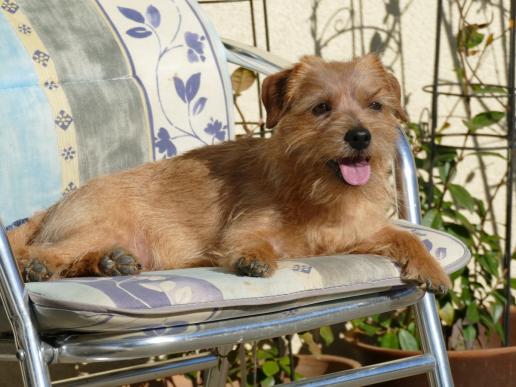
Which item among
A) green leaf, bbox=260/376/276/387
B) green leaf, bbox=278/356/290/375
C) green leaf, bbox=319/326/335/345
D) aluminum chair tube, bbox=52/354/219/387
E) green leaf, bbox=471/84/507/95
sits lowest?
green leaf, bbox=260/376/276/387

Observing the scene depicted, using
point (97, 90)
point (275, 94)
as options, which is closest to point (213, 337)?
point (275, 94)

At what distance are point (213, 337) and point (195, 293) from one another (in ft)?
0.32

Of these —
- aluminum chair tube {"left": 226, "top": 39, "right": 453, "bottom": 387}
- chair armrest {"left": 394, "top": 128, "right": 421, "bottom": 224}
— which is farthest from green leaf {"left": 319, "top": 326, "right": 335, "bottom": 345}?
chair armrest {"left": 394, "top": 128, "right": 421, "bottom": 224}

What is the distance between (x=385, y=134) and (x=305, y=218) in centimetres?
30

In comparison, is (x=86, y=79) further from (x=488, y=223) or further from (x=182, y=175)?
(x=488, y=223)

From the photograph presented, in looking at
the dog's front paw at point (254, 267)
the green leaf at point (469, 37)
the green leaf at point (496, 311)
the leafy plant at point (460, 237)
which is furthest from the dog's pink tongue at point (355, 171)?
the green leaf at point (469, 37)

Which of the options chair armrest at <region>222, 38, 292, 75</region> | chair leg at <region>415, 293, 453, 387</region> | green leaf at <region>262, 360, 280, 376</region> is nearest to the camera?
chair leg at <region>415, 293, 453, 387</region>

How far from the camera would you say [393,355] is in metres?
3.65

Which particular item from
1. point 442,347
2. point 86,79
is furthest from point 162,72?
point 442,347

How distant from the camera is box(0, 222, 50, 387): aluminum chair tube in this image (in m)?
1.84

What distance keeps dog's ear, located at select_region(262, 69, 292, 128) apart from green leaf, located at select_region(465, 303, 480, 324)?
1579 millimetres

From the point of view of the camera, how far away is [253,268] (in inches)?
83.8

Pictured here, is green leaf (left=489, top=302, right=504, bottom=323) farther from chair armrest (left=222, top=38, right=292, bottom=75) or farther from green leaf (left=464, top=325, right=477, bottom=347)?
chair armrest (left=222, top=38, right=292, bottom=75)

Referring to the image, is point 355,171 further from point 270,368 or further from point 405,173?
point 270,368
